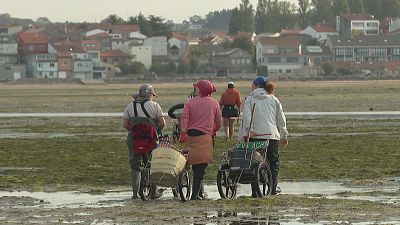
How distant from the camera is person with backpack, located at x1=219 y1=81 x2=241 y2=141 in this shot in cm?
2838

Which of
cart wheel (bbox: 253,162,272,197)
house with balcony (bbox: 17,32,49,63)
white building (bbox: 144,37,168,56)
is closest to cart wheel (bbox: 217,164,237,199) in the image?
cart wheel (bbox: 253,162,272,197)

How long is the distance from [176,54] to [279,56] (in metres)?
27.9

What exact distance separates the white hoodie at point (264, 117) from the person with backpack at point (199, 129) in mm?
480

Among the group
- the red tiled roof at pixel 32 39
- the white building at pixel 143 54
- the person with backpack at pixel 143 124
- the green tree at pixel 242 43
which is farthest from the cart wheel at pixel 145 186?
the green tree at pixel 242 43

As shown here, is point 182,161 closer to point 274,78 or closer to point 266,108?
point 266,108

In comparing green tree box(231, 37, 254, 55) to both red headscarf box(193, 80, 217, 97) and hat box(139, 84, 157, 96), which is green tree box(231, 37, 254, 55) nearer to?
hat box(139, 84, 157, 96)

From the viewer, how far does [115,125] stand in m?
37.8

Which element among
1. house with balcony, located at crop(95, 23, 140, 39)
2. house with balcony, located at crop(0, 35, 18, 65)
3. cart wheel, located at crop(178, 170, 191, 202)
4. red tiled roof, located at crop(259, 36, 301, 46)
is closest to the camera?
cart wheel, located at crop(178, 170, 191, 202)

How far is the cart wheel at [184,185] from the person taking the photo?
15.7 meters

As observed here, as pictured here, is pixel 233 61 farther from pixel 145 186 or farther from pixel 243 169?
pixel 243 169

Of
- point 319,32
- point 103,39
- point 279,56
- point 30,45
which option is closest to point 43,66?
point 30,45

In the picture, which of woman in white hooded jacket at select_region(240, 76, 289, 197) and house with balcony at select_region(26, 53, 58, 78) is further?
house with balcony at select_region(26, 53, 58, 78)

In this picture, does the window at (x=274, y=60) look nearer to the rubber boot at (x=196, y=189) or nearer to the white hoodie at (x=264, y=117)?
the white hoodie at (x=264, y=117)

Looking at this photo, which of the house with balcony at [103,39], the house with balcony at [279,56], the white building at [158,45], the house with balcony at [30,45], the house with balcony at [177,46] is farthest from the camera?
the house with balcony at [177,46]
